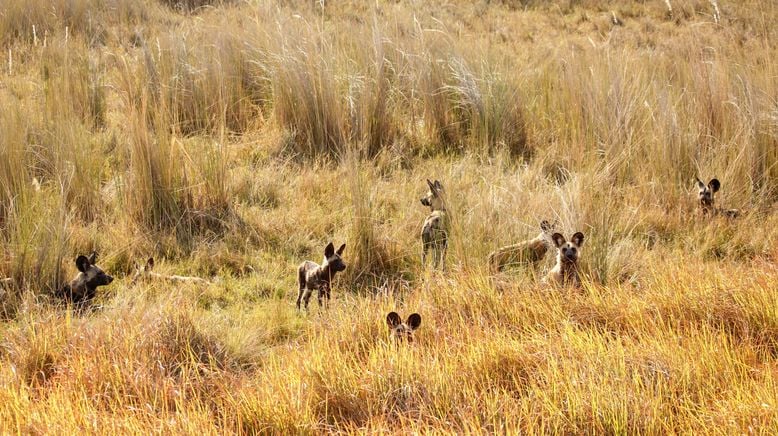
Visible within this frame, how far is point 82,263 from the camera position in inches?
169

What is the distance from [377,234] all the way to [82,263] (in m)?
1.75

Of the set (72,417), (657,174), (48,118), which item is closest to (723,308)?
(657,174)

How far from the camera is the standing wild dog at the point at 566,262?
425cm

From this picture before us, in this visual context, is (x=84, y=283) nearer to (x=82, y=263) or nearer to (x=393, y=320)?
(x=82, y=263)

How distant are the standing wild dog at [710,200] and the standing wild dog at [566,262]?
61.0 inches

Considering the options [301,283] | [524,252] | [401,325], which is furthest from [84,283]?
[524,252]

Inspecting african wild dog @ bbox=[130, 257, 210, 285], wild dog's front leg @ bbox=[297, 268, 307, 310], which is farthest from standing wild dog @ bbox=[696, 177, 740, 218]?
A: african wild dog @ bbox=[130, 257, 210, 285]

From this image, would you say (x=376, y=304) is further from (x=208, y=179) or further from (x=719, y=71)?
(x=719, y=71)

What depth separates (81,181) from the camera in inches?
217

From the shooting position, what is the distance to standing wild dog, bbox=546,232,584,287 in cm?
425

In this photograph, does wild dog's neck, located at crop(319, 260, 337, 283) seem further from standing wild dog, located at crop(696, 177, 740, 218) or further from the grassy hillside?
standing wild dog, located at crop(696, 177, 740, 218)

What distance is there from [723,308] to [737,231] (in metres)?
1.64

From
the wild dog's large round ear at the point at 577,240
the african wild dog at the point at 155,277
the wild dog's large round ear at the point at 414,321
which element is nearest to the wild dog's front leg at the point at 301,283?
the african wild dog at the point at 155,277

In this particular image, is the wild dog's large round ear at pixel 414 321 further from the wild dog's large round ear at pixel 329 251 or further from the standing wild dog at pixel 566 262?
the standing wild dog at pixel 566 262
